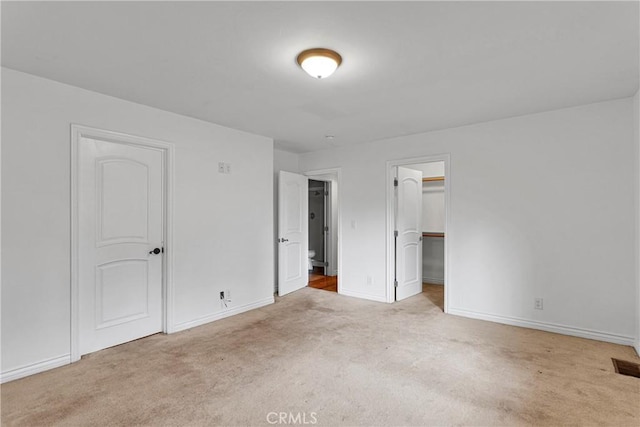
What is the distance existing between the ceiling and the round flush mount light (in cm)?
5

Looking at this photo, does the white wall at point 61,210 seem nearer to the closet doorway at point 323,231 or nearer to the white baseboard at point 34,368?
the white baseboard at point 34,368

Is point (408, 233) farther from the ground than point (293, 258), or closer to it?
farther from the ground

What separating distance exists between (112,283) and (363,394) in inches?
97.3

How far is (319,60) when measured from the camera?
2.09 meters

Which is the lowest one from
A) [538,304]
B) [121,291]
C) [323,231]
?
[538,304]

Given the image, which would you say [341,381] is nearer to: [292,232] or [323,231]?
[292,232]

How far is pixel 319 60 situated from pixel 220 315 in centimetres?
306

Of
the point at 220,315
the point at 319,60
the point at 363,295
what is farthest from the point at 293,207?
the point at 319,60

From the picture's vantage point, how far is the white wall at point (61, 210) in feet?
7.79

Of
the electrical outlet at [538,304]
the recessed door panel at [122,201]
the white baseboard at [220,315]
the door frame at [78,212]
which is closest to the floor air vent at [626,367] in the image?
the electrical outlet at [538,304]

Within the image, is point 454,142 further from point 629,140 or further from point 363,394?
point 363,394

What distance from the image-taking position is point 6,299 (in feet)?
7.68

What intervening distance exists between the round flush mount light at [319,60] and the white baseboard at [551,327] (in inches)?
127

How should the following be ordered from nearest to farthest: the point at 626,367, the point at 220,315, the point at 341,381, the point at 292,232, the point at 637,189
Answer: the point at 341,381 < the point at 626,367 < the point at 637,189 < the point at 220,315 < the point at 292,232
